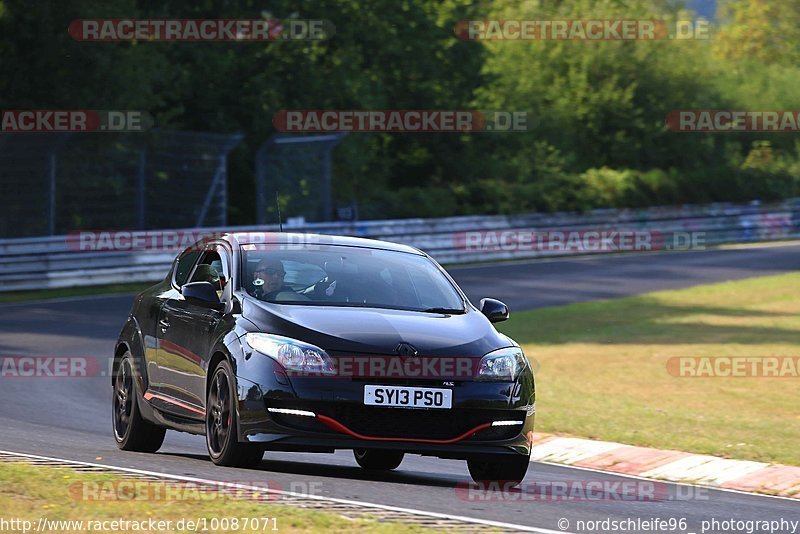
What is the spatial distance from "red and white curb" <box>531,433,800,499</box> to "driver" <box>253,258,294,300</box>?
3439 mm

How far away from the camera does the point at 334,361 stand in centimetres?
850

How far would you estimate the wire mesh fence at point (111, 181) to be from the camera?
89.7 ft

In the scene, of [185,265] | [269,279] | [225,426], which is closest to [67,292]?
[185,265]

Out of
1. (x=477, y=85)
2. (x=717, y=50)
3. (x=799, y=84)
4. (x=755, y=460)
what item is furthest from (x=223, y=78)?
(x=717, y=50)

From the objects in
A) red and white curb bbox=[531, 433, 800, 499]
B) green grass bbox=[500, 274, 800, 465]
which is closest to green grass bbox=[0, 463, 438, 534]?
red and white curb bbox=[531, 433, 800, 499]

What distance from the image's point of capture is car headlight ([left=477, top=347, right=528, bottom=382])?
8.77 metres

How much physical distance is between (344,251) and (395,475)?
1531 mm

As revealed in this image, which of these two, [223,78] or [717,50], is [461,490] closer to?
[223,78]
